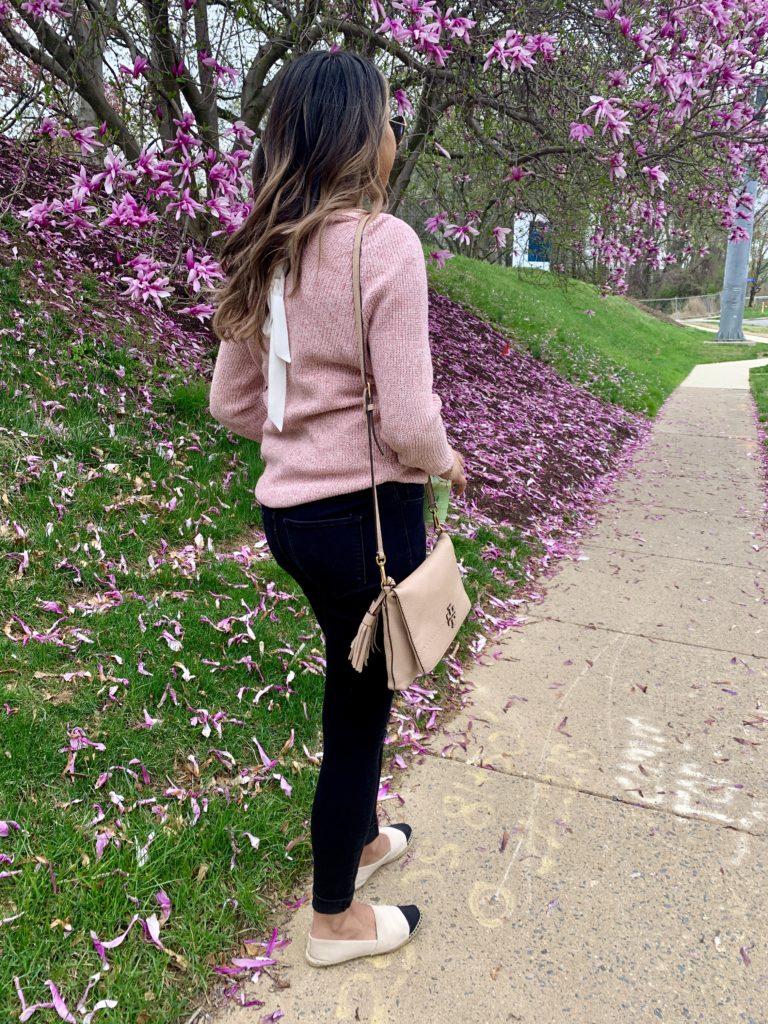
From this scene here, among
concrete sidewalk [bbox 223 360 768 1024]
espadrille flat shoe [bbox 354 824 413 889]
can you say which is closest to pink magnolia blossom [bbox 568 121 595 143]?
concrete sidewalk [bbox 223 360 768 1024]

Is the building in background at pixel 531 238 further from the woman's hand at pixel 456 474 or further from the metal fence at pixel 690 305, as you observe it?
the metal fence at pixel 690 305

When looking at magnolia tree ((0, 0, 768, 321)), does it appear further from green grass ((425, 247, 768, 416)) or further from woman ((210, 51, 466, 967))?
green grass ((425, 247, 768, 416))

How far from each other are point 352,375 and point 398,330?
0.52ft

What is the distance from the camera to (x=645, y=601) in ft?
14.6

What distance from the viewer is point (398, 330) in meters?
1.44

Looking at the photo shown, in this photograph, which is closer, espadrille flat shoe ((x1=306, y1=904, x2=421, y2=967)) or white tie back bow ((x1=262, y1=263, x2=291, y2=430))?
white tie back bow ((x1=262, y1=263, x2=291, y2=430))

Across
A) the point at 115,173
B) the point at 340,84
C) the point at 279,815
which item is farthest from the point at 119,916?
the point at 115,173

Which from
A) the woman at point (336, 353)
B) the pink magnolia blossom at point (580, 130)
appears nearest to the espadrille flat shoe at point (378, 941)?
the woman at point (336, 353)

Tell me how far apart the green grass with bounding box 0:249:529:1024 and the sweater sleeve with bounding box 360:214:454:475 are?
1440mm

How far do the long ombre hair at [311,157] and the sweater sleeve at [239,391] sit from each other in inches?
8.9

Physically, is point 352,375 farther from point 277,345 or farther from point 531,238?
point 531,238

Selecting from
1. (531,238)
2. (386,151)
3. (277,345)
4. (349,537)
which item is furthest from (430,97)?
(349,537)

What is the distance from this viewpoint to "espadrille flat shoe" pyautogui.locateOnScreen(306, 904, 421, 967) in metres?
1.94

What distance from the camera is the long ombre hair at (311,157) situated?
1479 millimetres
